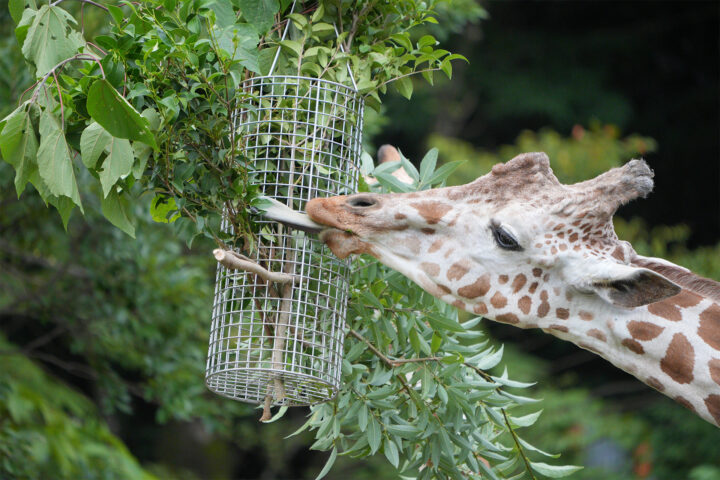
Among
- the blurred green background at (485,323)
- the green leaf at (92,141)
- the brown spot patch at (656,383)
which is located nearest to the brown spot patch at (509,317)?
the brown spot patch at (656,383)

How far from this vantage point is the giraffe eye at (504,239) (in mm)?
2754

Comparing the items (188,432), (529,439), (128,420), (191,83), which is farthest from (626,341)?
(128,420)

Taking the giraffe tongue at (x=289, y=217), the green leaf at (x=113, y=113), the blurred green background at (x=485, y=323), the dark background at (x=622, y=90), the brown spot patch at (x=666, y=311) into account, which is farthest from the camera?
the dark background at (x=622, y=90)

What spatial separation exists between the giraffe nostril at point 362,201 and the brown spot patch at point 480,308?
445mm

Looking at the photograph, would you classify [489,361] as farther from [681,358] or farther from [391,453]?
[681,358]

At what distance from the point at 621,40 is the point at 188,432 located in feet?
24.2

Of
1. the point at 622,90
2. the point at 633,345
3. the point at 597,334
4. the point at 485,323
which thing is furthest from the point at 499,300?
the point at 622,90

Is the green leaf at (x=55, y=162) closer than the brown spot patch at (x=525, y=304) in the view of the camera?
Yes

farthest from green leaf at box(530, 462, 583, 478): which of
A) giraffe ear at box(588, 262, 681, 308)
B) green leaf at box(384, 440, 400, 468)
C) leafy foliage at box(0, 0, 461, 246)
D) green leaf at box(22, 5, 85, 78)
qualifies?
green leaf at box(22, 5, 85, 78)

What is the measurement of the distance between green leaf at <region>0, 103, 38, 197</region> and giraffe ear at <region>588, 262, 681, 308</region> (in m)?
1.64

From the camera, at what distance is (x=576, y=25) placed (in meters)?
12.9

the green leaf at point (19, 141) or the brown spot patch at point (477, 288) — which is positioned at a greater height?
the green leaf at point (19, 141)

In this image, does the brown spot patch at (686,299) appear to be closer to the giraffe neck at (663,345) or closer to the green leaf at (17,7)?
the giraffe neck at (663,345)

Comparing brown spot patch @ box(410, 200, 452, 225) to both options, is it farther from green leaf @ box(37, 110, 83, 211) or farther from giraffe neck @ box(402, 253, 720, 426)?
green leaf @ box(37, 110, 83, 211)
